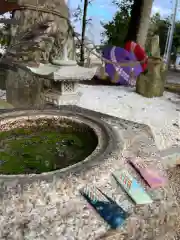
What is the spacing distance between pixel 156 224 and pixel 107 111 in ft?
9.91

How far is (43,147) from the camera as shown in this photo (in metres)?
1.94

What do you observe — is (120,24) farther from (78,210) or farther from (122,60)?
(78,210)

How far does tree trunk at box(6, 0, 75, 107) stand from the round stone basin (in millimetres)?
2049

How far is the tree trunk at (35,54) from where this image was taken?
13.0 ft

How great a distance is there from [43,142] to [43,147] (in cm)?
8

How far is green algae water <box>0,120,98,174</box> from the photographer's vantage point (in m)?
1.66

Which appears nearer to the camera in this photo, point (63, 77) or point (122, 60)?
point (63, 77)

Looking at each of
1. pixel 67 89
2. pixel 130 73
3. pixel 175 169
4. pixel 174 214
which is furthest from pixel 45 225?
pixel 130 73

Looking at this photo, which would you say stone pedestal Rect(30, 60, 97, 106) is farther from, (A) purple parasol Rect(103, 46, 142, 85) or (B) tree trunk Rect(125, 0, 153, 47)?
(B) tree trunk Rect(125, 0, 153, 47)

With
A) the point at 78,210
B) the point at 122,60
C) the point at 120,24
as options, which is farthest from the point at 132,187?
the point at 120,24

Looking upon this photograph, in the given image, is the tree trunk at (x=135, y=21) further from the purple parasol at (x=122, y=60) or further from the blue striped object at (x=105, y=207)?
the blue striped object at (x=105, y=207)

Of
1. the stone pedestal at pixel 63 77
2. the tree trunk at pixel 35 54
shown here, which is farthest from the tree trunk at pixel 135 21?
the stone pedestal at pixel 63 77

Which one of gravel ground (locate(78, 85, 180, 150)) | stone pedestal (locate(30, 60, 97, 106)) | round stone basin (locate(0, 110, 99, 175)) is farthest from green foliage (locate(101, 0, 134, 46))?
round stone basin (locate(0, 110, 99, 175))

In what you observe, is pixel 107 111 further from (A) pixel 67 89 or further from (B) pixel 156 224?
(B) pixel 156 224
